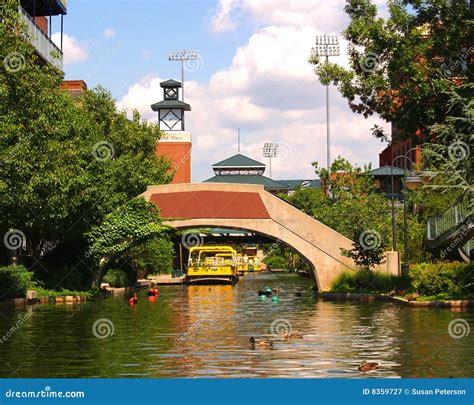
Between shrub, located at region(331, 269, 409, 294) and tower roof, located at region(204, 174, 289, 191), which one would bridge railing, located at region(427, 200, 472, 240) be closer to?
shrub, located at region(331, 269, 409, 294)

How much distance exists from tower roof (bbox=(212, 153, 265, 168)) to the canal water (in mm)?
116599

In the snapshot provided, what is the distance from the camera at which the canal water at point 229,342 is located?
18.1m

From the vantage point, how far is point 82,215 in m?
45.8

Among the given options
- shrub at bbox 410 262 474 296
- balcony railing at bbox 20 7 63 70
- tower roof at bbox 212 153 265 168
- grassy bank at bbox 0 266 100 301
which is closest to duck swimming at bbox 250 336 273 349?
shrub at bbox 410 262 474 296

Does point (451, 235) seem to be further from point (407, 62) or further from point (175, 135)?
point (175, 135)

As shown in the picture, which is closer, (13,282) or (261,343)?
(261,343)

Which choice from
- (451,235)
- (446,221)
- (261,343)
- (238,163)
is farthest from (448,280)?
(238,163)

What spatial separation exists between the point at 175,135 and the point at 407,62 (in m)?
92.8

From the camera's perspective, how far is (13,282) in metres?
39.6

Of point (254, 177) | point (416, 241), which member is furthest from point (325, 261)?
point (254, 177)

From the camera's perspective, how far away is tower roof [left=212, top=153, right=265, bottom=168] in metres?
155

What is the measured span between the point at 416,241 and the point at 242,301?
16634 millimetres

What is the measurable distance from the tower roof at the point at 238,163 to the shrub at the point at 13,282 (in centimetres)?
11398

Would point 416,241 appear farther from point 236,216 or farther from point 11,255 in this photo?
point 11,255
